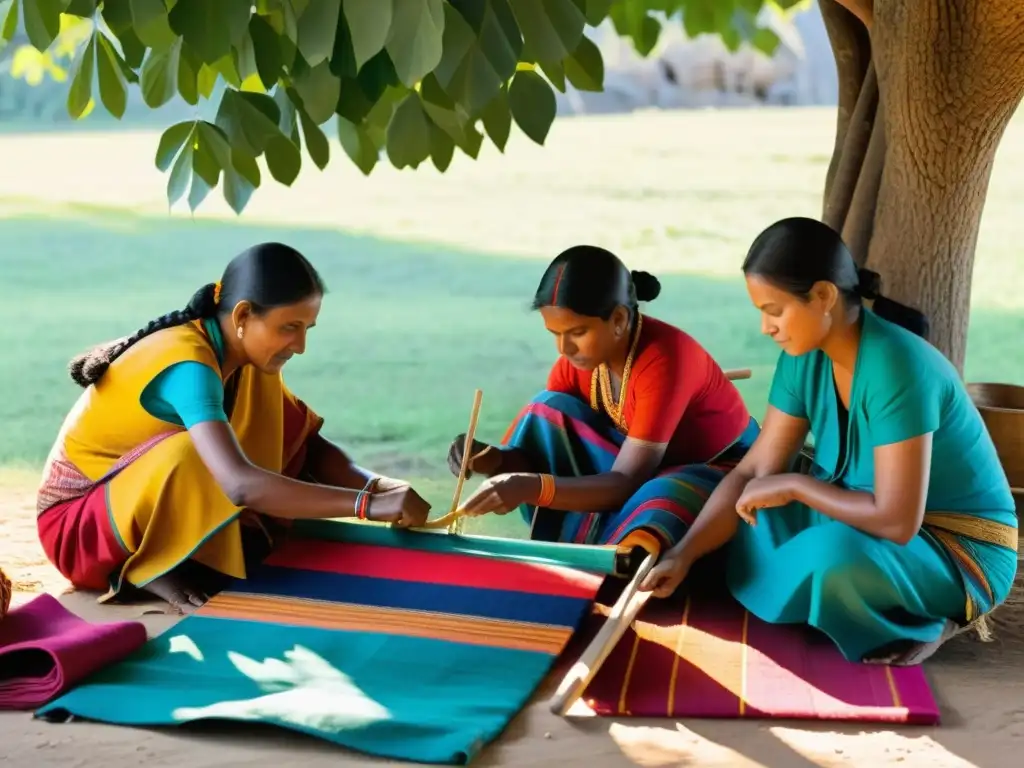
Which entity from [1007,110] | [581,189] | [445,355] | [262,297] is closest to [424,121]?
[262,297]

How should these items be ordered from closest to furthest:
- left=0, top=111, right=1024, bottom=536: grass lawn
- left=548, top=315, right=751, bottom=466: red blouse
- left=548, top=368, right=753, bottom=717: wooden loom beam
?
left=548, top=368, right=753, bottom=717: wooden loom beam < left=548, top=315, right=751, bottom=466: red blouse < left=0, top=111, right=1024, bottom=536: grass lawn

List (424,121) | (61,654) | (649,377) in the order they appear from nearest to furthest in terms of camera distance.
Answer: (61,654)
(424,121)
(649,377)

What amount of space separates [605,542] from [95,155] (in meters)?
14.7

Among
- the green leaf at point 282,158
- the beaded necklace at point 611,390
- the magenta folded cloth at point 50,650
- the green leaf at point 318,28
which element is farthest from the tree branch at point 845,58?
the magenta folded cloth at point 50,650

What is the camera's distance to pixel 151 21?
8.87ft

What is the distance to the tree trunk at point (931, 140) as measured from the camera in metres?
3.94

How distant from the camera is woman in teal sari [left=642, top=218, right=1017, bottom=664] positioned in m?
3.12

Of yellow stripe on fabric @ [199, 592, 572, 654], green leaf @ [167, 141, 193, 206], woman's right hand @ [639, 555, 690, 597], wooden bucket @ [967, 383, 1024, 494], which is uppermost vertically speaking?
green leaf @ [167, 141, 193, 206]

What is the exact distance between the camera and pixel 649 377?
12.0ft

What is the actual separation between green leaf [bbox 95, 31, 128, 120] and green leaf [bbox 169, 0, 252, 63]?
1.96 ft

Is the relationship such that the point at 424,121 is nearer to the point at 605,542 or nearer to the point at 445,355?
Answer: the point at 605,542

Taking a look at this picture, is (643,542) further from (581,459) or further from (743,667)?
(581,459)

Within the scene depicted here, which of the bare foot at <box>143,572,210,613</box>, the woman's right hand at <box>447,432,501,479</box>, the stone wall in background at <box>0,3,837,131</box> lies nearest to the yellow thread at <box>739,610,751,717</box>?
the woman's right hand at <box>447,432,501,479</box>

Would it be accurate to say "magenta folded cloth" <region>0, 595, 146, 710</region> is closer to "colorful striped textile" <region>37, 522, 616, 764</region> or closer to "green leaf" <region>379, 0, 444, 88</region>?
"colorful striped textile" <region>37, 522, 616, 764</region>
